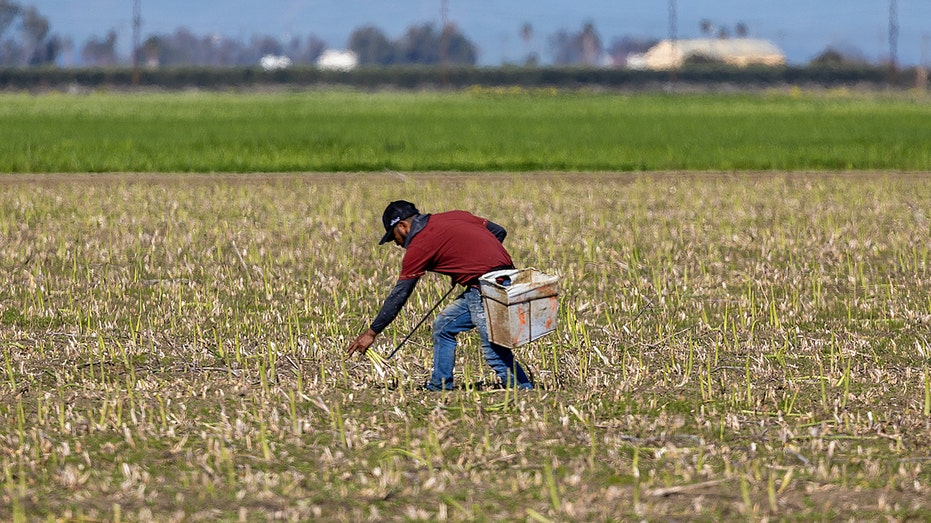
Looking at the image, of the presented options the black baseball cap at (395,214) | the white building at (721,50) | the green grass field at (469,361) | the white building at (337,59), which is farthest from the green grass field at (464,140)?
the white building at (337,59)

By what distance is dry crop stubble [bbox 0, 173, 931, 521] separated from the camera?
605 cm

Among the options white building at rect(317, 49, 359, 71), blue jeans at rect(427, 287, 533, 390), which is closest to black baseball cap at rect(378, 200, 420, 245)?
blue jeans at rect(427, 287, 533, 390)

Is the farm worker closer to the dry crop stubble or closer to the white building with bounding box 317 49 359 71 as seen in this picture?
the dry crop stubble

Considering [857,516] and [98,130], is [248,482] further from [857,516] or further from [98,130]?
[98,130]

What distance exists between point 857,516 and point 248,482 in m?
2.61

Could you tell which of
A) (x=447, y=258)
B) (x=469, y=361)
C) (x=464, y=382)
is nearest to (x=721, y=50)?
(x=469, y=361)

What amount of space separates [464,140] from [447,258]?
23127 mm

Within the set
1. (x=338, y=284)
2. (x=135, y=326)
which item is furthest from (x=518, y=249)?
(x=135, y=326)

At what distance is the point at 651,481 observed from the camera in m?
6.15

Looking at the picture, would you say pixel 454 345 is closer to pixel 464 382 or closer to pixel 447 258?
pixel 464 382

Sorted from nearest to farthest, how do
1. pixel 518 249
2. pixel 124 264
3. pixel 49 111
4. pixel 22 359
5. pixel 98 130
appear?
pixel 22 359 < pixel 124 264 < pixel 518 249 < pixel 98 130 < pixel 49 111

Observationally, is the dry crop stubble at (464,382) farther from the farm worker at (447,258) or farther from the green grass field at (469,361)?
the farm worker at (447,258)

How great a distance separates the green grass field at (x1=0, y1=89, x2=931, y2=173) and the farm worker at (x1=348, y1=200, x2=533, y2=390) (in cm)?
1771

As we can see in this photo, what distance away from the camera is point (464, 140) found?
30656 mm
